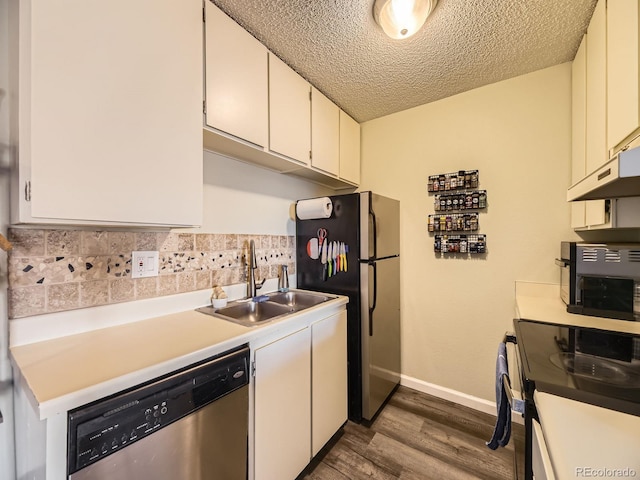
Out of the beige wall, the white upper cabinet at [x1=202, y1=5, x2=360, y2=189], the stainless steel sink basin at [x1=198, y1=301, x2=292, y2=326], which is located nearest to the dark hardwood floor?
the beige wall

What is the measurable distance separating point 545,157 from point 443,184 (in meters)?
0.66

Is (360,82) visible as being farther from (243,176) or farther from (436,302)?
(436,302)

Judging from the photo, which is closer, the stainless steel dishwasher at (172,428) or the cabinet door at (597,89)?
the stainless steel dishwasher at (172,428)

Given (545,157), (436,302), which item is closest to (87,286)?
(436,302)

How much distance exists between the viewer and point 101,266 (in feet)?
3.98

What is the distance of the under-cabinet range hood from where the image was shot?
2.34 feet

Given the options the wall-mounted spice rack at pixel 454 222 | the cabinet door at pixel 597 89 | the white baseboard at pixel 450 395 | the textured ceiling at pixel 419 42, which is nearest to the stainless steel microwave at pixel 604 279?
the cabinet door at pixel 597 89

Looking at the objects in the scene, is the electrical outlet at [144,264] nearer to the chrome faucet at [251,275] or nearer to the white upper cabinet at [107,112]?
the white upper cabinet at [107,112]

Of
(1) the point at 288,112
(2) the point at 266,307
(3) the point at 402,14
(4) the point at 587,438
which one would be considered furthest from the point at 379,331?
(3) the point at 402,14

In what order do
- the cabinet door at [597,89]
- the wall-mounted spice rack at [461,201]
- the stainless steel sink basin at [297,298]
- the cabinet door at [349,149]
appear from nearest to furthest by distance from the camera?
the cabinet door at [597,89] → the stainless steel sink basin at [297,298] → the wall-mounted spice rack at [461,201] → the cabinet door at [349,149]

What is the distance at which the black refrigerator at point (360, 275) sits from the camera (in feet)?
6.17

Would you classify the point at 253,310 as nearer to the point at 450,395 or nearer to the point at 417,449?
the point at 417,449

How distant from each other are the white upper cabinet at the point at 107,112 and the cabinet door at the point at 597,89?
1.84 metres

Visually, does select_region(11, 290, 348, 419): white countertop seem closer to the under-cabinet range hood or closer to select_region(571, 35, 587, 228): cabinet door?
the under-cabinet range hood
